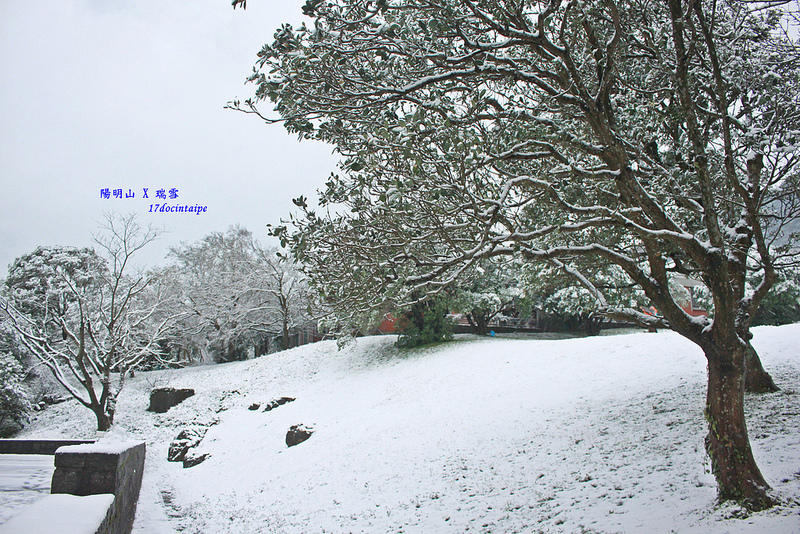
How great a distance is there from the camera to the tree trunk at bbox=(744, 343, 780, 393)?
8.06 m

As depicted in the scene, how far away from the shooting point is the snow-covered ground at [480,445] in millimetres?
5461

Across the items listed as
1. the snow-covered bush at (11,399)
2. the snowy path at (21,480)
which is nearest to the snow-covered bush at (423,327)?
the snowy path at (21,480)

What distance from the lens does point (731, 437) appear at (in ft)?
14.5

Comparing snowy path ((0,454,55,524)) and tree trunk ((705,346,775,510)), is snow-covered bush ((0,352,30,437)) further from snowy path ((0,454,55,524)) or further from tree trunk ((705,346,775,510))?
tree trunk ((705,346,775,510))

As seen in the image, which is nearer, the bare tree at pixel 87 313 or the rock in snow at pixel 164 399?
→ the bare tree at pixel 87 313

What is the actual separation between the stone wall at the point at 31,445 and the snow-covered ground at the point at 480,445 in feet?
4.27

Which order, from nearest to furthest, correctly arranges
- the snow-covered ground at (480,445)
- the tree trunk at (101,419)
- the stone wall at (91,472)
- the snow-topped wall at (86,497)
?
the snow-topped wall at (86,497), the stone wall at (91,472), the snow-covered ground at (480,445), the tree trunk at (101,419)

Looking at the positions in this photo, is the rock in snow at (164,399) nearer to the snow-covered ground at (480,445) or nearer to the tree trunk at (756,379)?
the snow-covered ground at (480,445)

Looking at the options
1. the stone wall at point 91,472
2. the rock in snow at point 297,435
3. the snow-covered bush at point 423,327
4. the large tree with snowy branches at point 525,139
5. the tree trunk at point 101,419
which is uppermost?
the large tree with snowy branches at point 525,139

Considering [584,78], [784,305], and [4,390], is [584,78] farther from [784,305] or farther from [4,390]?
[784,305]

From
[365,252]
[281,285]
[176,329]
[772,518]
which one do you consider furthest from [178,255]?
[772,518]

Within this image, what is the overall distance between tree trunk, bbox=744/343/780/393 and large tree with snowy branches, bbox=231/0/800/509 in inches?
145

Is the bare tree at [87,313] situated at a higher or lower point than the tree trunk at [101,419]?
higher

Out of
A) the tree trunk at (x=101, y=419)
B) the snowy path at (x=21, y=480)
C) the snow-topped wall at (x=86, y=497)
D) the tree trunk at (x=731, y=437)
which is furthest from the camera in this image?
the tree trunk at (x=101, y=419)
